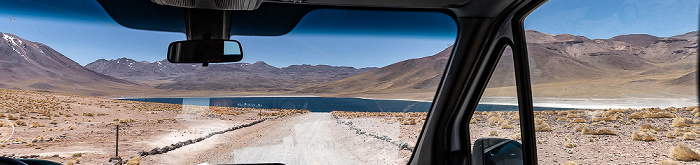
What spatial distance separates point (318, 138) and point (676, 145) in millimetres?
3191

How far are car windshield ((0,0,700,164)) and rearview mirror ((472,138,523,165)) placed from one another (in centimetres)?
3

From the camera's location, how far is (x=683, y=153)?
5.28ft

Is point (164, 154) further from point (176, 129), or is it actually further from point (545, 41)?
point (545, 41)

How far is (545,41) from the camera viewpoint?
110 inches

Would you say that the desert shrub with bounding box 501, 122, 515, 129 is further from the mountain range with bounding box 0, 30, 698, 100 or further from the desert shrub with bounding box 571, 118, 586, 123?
the desert shrub with bounding box 571, 118, 586, 123

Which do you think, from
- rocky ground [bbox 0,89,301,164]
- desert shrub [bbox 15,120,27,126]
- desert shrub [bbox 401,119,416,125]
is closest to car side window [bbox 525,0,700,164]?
desert shrub [bbox 401,119,416,125]

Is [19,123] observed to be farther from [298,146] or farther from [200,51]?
[200,51]

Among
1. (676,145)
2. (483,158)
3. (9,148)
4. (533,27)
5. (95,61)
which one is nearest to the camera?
(676,145)

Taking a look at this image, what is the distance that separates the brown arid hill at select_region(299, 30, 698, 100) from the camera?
68.6 inches

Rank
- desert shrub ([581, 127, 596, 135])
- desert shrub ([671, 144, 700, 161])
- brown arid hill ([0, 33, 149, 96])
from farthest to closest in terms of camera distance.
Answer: brown arid hill ([0, 33, 149, 96]), desert shrub ([581, 127, 596, 135]), desert shrub ([671, 144, 700, 161])

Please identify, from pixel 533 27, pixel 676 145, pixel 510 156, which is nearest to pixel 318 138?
pixel 510 156

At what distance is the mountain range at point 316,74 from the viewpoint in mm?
2475

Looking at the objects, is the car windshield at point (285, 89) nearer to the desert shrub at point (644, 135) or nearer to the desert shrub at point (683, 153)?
the desert shrub at point (644, 135)

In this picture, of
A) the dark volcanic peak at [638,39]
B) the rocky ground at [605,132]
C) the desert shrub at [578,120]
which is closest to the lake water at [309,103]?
the rocky ground at [605,132]
